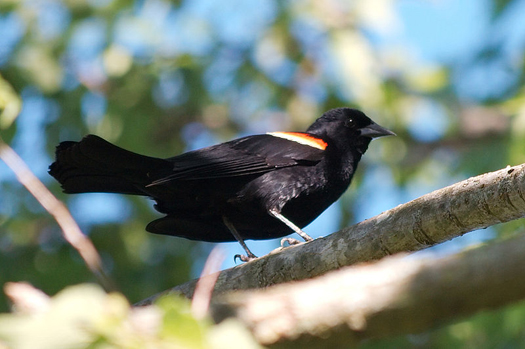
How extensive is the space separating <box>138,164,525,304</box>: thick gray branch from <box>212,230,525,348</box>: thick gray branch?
1.15 meters

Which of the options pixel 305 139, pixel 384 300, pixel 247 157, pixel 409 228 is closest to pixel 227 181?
pixel 247 157

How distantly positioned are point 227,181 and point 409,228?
173cm

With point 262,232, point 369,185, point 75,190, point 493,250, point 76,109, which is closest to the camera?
point 493,250

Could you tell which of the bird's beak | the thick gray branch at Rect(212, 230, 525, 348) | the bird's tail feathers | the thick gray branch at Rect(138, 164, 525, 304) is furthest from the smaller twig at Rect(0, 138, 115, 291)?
the bird's beak

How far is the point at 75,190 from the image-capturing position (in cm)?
408

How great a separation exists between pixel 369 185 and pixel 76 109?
3.92 metres

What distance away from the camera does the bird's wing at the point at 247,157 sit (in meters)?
4.11

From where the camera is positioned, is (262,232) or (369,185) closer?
(262,232)

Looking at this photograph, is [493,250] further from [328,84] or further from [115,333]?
[328,84]

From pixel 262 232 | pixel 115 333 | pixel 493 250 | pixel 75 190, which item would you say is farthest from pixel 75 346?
pixel 262 232

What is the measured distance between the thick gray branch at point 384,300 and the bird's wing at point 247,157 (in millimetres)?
2555

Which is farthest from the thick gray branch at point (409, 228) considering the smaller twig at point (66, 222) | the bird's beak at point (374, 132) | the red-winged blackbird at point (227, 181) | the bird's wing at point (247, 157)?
the bird's beak at point (374, 132)

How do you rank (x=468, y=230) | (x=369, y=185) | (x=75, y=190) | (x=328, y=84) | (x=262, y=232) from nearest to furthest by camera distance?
(x=468, y=230) → (x=75, y=190) → (x=262, y=232) → (x=328, y=84) → (x=369, y=185)

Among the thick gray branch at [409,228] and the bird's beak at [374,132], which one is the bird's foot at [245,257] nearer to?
the thick gray branch at [409,228]
